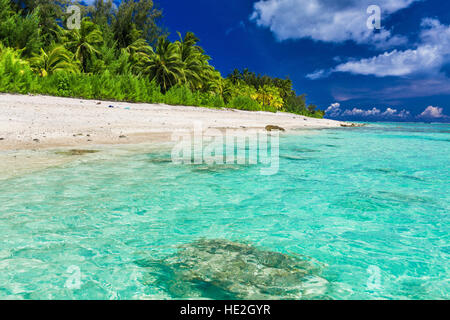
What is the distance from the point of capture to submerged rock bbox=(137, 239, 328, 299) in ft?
6.24

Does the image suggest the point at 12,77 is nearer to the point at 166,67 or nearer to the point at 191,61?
the point at 166,67

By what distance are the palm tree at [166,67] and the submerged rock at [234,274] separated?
2722cm

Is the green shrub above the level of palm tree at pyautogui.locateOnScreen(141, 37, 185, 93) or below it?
below

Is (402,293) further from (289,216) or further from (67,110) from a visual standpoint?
(67,110)

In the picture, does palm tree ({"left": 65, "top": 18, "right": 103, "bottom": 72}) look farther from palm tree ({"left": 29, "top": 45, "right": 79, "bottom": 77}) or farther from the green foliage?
the green foliage


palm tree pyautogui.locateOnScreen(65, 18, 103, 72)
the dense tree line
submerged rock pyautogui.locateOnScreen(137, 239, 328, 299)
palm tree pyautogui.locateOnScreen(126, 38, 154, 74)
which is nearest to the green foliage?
the dense tree line

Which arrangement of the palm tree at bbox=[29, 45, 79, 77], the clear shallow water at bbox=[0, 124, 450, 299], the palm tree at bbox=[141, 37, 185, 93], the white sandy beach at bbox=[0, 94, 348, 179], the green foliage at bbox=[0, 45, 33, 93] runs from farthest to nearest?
the palm tree at bbox=[141, 37, 185, 93] < the palm tree at bbox=[29, 45, 79, 77] < the green foliage at bbox=[0, 45, 33, 93] < the white sandy beach at bbox=[0, 94, 348, 179] < the clear shallow water at bbox=[0, 124, 450, 299]

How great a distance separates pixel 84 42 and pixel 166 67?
24.1 feet

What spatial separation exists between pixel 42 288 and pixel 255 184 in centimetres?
357

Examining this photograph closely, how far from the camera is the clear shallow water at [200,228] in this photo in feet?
6.73

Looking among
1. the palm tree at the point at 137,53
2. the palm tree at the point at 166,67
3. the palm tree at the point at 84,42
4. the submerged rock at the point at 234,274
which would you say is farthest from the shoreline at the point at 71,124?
the palm tree at the point at 137,53

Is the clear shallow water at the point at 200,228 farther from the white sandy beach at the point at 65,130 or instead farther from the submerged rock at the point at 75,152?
the submerged rock at the point at 75,152

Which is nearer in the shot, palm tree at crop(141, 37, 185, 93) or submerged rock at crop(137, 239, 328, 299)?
submerged rock at crop(137, 239, 328, 299)

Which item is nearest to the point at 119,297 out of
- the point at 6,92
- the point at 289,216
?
the point at 289,216
